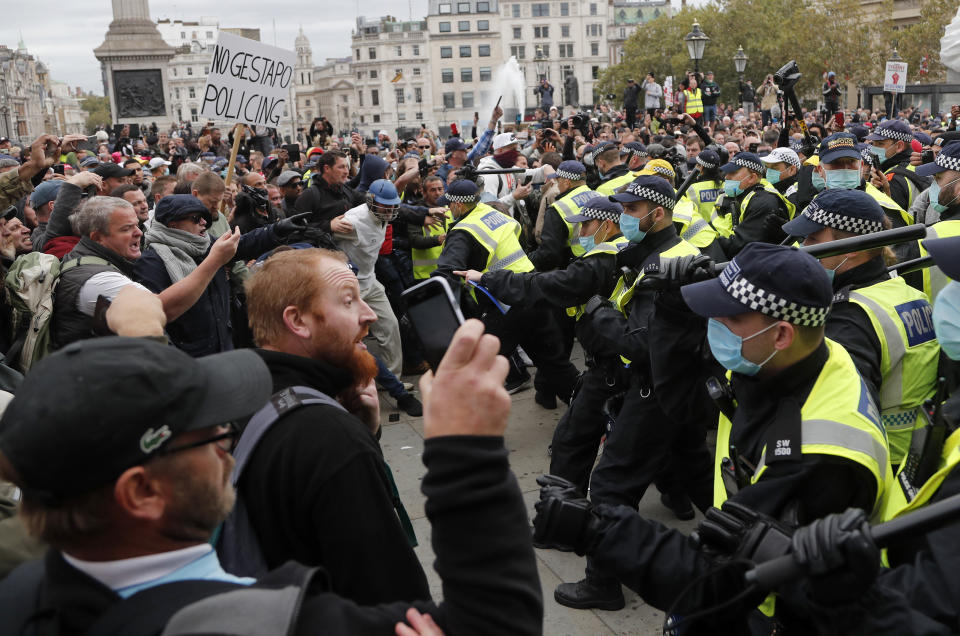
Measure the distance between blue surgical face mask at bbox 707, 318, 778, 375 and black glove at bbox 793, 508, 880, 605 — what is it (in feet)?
3.93

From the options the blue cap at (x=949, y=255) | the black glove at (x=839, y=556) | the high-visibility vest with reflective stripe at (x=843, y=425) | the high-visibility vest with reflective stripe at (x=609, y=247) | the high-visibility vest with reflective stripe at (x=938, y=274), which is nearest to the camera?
the black glove at (x=839, y=556)

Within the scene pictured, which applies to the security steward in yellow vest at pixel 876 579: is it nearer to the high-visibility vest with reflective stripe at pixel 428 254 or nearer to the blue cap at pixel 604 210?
the blue cap at pixel 604 210

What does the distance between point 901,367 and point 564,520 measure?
6.79ft

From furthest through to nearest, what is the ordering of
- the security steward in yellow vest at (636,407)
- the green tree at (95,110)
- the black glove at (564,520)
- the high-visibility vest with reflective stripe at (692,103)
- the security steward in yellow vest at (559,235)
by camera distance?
the green tree at (95,110)
the high-visibility vest with reflective stripe at (692,103)
the security steward in yellow vest at (559,235)
the security steward in yellow vest at (636,407)
the black glove at (564,520)

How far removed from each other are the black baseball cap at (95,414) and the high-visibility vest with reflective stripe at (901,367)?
9.91ft

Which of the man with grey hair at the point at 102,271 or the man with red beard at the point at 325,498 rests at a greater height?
the man with grey hair at the point at 102,271

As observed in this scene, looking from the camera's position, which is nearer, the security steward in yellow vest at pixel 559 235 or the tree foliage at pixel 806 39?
the security steward in yellow vest at pixel 559 235

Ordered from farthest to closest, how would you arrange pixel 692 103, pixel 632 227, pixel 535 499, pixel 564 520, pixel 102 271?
pixel 692 103 → pixel 535 499 → pixel 632 227 → pixel 102 271 → pixel 564 520

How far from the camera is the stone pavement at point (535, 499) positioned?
14.5ft

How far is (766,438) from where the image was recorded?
8.85 ft

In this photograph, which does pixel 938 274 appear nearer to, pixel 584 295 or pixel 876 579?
pixel 584 295

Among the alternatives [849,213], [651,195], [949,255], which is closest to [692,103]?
[651,195]

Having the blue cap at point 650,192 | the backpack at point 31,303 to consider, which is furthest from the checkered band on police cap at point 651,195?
the backpack at point 31,303

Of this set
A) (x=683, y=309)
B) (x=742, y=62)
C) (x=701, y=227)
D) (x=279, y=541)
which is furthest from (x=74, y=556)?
(x=742, y=62)
